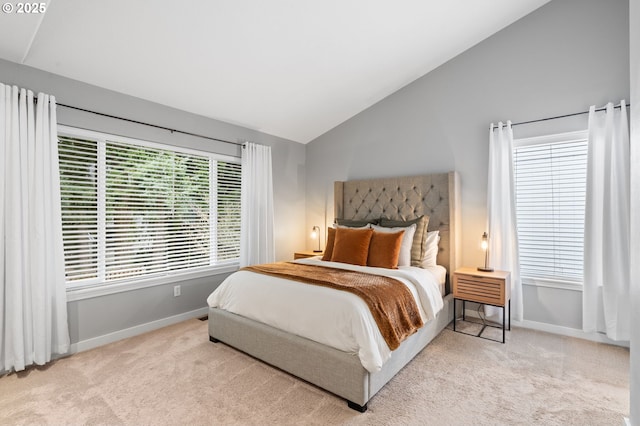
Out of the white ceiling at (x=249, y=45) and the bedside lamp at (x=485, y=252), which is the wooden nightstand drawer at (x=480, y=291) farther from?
the white ceiling at (x=249, y=45)

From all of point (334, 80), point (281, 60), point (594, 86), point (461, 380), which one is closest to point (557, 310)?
point (461, 380)

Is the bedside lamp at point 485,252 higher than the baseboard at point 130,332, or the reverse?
the bedside lamp at point 485,252

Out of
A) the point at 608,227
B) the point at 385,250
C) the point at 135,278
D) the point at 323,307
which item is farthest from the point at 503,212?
the point at 135,278

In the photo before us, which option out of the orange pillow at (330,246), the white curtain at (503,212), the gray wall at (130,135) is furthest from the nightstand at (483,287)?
the gray wall at (130,135)

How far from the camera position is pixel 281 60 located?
3.19 meters

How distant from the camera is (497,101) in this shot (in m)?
3.49

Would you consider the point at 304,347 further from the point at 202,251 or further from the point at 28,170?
the point at 28,170

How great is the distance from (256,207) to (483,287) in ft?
9.28

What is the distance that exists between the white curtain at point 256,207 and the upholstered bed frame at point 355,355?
3.36 feet

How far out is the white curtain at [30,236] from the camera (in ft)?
8.00

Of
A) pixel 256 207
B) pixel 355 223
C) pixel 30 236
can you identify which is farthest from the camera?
pixel 256 207

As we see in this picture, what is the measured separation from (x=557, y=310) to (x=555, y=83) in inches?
89.8

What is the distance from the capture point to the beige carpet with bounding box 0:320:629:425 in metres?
1.96

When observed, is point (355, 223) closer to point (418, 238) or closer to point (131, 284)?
point (418, 238)
